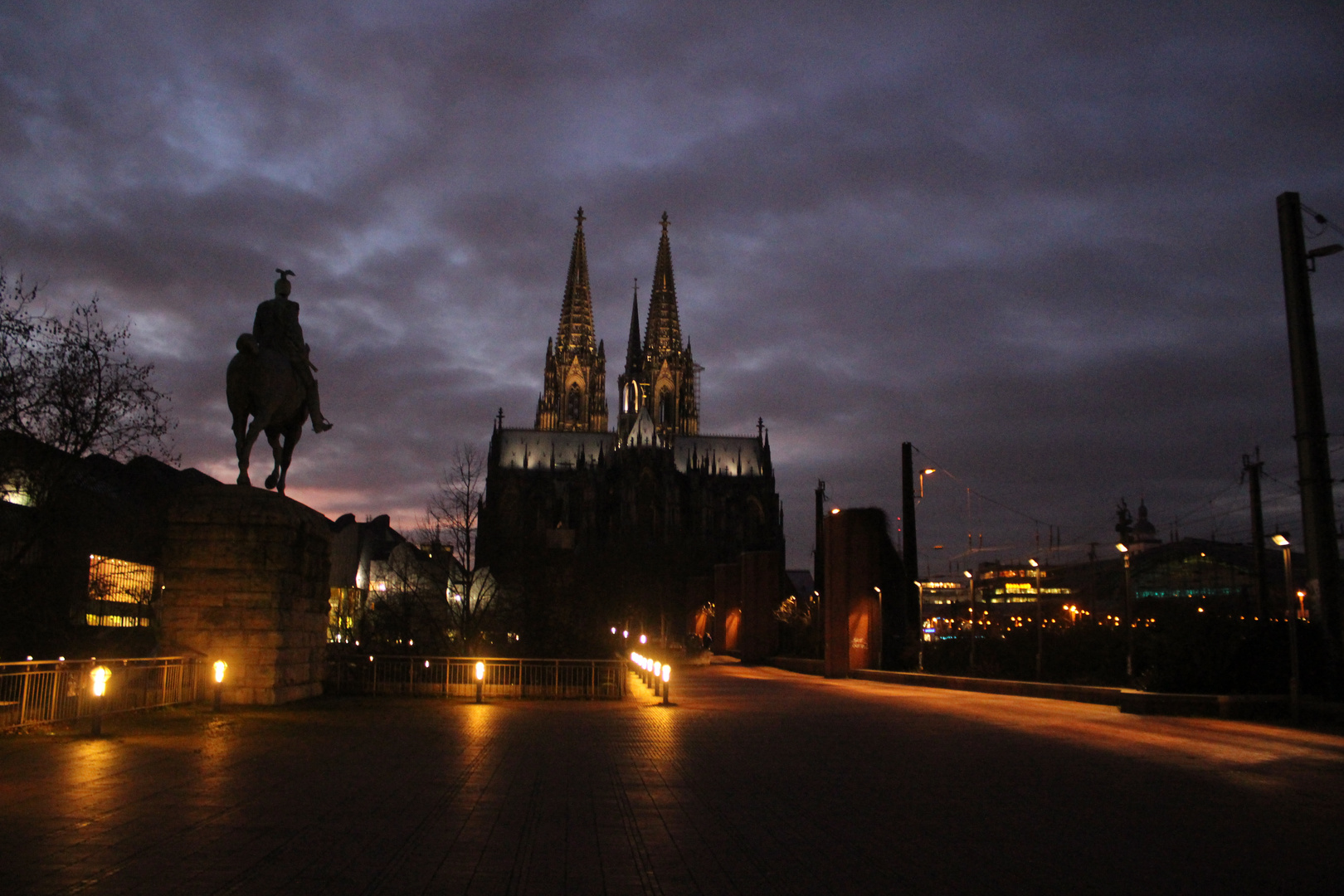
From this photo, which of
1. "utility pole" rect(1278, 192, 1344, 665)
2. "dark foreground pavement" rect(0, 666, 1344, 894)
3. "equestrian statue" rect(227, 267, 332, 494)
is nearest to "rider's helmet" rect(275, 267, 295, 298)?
"equestrian statue" rect(227, 267, 332, 494)

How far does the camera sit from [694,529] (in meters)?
125

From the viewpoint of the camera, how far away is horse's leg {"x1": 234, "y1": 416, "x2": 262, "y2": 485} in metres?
17.1

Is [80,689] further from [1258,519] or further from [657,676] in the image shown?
[1258,519]

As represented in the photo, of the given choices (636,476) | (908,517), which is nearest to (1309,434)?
(908,517)

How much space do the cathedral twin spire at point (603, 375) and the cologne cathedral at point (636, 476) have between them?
0.57 feet

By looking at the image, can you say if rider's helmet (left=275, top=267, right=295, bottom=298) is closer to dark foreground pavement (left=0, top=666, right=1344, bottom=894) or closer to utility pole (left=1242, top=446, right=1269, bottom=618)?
dark foreground pavement (left=0, top=666, right=1344, bottom=894)

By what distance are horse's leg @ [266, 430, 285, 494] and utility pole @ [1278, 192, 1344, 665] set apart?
2081 cm

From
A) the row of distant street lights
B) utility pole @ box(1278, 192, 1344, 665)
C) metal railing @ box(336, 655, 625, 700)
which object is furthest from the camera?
utility pole @ box(1278, 192, 1344, 665)

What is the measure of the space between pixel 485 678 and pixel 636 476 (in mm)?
102885

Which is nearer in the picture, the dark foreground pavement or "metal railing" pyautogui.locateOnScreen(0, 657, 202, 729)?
the dark foreground pavement

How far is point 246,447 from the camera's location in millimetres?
17266

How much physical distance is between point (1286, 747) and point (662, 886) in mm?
12394

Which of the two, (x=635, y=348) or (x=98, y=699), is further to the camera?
(x=635, y=348)

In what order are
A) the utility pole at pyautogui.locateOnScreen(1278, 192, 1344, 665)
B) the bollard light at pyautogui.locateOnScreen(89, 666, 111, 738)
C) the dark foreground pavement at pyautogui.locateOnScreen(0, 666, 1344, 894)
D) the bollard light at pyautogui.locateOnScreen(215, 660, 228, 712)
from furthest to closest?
the utility pole at pyautogui.locateOnScreen(1278, 192, 1344, 665) < the bollard light at pyautogui.locateOnScreen(215, 660, 228, 712) < the bollard light at pyautogui.locateOnScreen(89, 666, 111, 738) < the dark foreground pavement at pyautogui.locateOnScreen(0, 666, 1344, 894)
